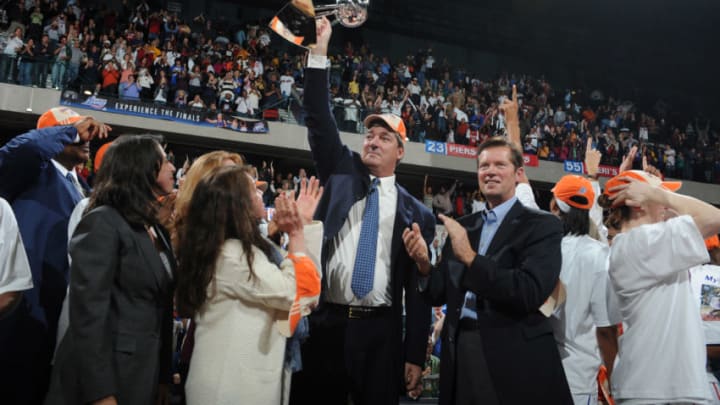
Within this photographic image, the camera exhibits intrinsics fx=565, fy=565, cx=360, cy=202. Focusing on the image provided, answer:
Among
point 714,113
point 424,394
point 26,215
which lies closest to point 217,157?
point 26,215

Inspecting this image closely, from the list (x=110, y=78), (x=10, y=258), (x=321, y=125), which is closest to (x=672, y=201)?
(x=321, y=125)

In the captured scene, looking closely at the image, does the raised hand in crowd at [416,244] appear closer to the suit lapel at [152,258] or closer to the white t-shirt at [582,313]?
the white t-shirt at [582,313]

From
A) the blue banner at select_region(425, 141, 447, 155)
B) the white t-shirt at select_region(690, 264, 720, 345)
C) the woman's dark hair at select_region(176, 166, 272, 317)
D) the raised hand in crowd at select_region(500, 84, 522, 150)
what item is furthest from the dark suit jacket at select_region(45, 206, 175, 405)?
the blue banner at select_region(425, 141, 447, 155)

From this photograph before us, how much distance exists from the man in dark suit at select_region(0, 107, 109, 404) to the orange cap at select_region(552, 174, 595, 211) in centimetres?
253

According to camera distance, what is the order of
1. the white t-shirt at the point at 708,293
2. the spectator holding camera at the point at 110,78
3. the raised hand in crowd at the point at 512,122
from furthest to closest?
1. the spectator holding camera at the point at 110,78
2. the white t-shirt at the point at 708,293
3. the raised hand in crowd at the point at 512,122

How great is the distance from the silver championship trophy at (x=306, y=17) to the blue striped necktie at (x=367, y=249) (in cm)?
82

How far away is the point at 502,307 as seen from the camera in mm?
2320

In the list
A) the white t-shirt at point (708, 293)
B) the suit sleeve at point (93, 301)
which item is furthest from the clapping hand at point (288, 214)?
the white t-shirt at point (708, 293)

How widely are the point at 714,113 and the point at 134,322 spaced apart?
91.4 feet

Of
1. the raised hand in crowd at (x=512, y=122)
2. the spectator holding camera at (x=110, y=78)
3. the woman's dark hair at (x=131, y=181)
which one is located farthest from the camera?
the spectator holding camera at (x=110, y=78)

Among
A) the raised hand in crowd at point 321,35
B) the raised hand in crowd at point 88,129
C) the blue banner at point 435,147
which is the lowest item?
the raised hand in crowd at point 88,129

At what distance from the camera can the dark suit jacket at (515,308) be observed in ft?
7.25

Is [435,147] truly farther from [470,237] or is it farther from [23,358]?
[23,358]

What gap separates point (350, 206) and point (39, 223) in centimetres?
148
